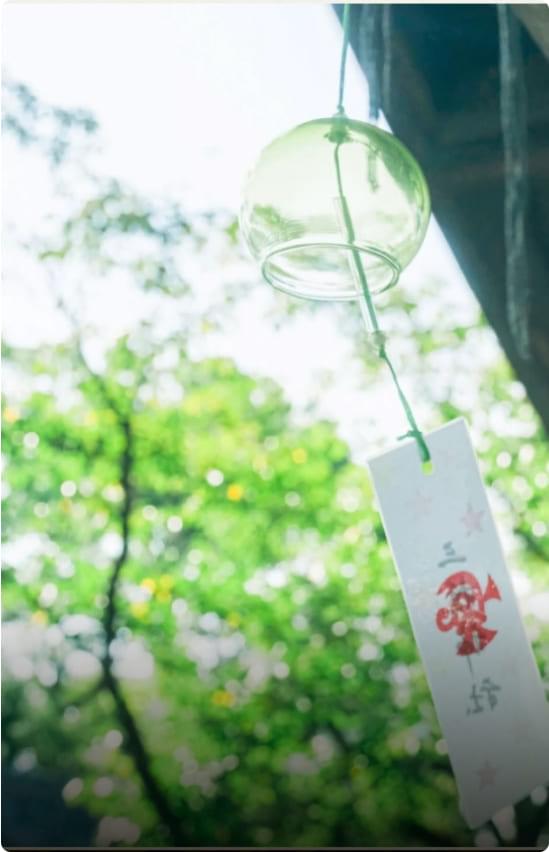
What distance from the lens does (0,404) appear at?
410cm

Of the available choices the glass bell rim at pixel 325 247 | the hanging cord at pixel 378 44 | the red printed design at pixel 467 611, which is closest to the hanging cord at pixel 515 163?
the hanging cord at pixel 378 44

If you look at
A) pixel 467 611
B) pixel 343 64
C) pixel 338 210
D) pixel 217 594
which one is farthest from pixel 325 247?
pixel 217 594

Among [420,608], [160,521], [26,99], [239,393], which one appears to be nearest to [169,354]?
[239,393]

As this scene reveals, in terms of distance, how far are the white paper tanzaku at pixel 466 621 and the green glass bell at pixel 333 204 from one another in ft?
0.46

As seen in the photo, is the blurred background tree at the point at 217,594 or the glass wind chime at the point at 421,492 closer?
the glass wind chime at the point at 421,492

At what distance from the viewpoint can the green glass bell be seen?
0.58 meters

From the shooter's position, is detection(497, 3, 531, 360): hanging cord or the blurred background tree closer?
detection(497, 3, 531, 360): hanging cord

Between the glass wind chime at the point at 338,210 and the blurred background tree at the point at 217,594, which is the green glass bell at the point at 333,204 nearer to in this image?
the glass wind chime at the point at 338,210

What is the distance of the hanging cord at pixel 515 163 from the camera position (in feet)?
2.48

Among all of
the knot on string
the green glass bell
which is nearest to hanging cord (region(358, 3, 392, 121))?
the green glass bell

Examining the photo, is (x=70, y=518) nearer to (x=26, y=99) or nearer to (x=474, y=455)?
(x=26, y=99)

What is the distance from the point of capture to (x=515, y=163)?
0.81 metres

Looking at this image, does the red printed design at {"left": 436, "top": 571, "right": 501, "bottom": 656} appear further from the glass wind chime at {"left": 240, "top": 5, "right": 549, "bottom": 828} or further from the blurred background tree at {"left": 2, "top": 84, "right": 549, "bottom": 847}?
the blurred background tree at {"left": 2, "top": 84, "right": 549, "bottom": 847}

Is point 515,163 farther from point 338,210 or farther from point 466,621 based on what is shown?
point 466,621
